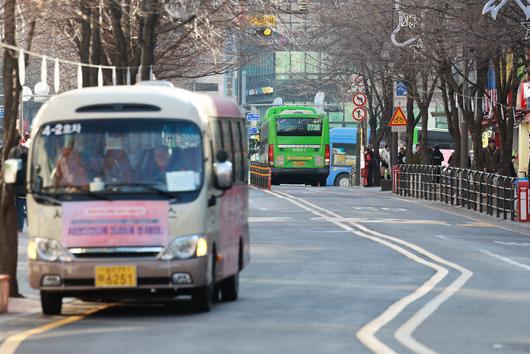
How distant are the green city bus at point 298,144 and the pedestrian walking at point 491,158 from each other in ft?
81.9

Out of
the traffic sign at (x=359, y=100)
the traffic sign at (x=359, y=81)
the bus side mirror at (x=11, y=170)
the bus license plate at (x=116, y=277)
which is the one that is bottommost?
the bus license plate at (x=116, y=277)

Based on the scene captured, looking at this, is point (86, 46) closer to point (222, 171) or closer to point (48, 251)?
point (222, 171)

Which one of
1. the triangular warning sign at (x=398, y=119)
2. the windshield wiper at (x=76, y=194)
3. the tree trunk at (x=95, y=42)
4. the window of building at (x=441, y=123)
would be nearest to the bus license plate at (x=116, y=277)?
the windshield wiper at (x=76, y=194)

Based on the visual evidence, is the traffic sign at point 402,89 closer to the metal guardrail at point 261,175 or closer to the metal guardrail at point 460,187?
the metal guardrail at point 460,187

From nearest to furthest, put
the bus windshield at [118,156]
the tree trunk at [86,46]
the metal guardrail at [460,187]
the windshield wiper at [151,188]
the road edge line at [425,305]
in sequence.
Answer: the road edge line at [425,305] → the windshield wiper at [151,188] → the bus windshield at [118,156] → the tree trunk at [86,46] → the metal guardrail at [460,187]

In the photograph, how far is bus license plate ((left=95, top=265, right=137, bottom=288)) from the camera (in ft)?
52.5

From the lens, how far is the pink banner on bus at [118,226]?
16172 mm

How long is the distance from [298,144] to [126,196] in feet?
199

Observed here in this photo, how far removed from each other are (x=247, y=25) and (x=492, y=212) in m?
8.81

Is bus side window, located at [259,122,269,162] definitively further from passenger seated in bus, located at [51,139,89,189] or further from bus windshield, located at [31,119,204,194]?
passenger seated in bus, located at [51,139,89,189]

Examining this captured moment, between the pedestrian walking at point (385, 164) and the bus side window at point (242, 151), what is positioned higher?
the bus side window at point (242, 151)

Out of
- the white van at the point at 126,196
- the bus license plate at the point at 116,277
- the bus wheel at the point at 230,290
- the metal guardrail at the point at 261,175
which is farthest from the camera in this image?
the metal guardrail at the point at 261,175

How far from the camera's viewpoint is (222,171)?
16.7 metres

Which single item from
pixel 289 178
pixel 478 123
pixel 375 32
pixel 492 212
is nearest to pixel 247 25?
pixel 492 212
